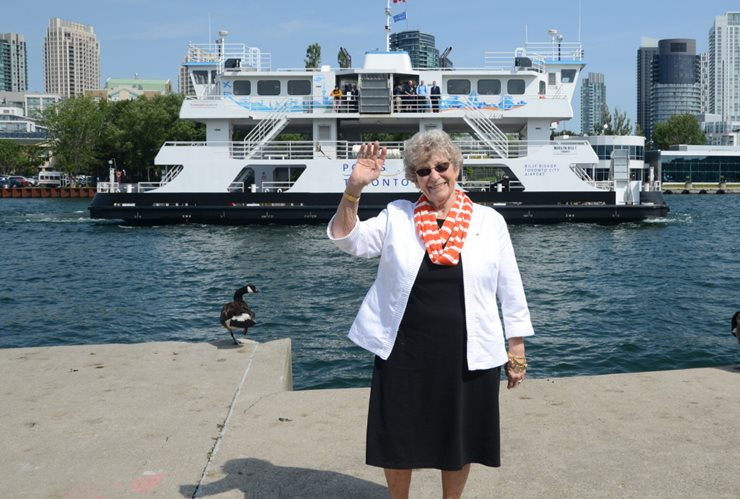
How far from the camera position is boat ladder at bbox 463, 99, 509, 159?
26.1 m

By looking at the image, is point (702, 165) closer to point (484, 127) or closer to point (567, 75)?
point (567, 75)

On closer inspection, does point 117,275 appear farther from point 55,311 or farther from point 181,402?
point 181,402

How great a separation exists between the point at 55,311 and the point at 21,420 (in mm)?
8644

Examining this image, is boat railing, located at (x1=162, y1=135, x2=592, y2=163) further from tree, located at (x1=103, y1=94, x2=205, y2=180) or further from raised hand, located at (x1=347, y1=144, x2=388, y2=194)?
tree, located at (x1=103, y1=94, x2=205, y2=180)

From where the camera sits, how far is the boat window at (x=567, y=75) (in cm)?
2859

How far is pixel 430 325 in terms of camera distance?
311cm

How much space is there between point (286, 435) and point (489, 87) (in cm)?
2431

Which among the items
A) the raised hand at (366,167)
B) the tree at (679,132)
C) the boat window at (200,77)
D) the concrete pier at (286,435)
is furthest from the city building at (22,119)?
the raised hand at (366,167)

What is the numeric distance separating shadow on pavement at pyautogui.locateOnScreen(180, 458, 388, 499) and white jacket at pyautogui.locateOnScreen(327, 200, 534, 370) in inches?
28.9

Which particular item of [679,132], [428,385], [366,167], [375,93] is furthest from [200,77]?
[679,132]

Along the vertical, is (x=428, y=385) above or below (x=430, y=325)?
below

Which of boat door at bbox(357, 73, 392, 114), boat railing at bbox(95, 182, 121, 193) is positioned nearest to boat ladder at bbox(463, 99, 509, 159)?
boat door at bbox(357, 73, 392, 114)

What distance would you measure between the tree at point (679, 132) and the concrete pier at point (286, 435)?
103311mm

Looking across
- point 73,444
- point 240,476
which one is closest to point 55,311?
point 73,444
